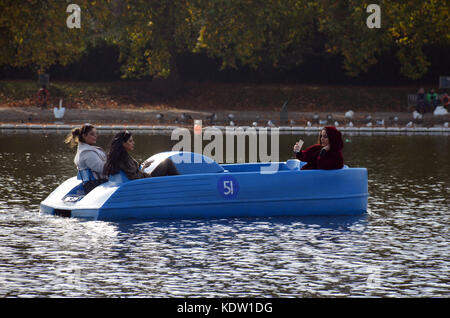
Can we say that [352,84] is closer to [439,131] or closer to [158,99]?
[158,99]

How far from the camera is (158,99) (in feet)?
151

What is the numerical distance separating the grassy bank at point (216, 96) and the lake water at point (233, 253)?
26.7m

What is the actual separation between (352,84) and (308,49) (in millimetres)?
2915

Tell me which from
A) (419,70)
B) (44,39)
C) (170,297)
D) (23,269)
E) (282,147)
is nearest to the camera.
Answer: (170,297)

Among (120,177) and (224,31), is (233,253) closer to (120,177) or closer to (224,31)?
(120,177)

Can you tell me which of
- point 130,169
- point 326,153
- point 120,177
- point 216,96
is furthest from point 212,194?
point 216,96

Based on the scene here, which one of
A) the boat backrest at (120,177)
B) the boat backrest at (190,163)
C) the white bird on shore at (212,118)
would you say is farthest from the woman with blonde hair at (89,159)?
the white bird on shore at (212,118)

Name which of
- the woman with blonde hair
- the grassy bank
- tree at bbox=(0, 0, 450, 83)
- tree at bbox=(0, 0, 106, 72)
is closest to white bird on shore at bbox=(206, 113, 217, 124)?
the grassy bank

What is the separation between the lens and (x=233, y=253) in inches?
463

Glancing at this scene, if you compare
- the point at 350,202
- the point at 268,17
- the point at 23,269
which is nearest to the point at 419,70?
the point at 268,17

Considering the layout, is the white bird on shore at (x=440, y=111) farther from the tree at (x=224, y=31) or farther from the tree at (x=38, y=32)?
the tree at (x=38, y=32)

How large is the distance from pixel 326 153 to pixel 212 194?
74.1 inches

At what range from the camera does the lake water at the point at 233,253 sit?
9.96 metres

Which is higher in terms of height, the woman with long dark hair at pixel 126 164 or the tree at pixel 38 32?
the tree at pixel 38 32
